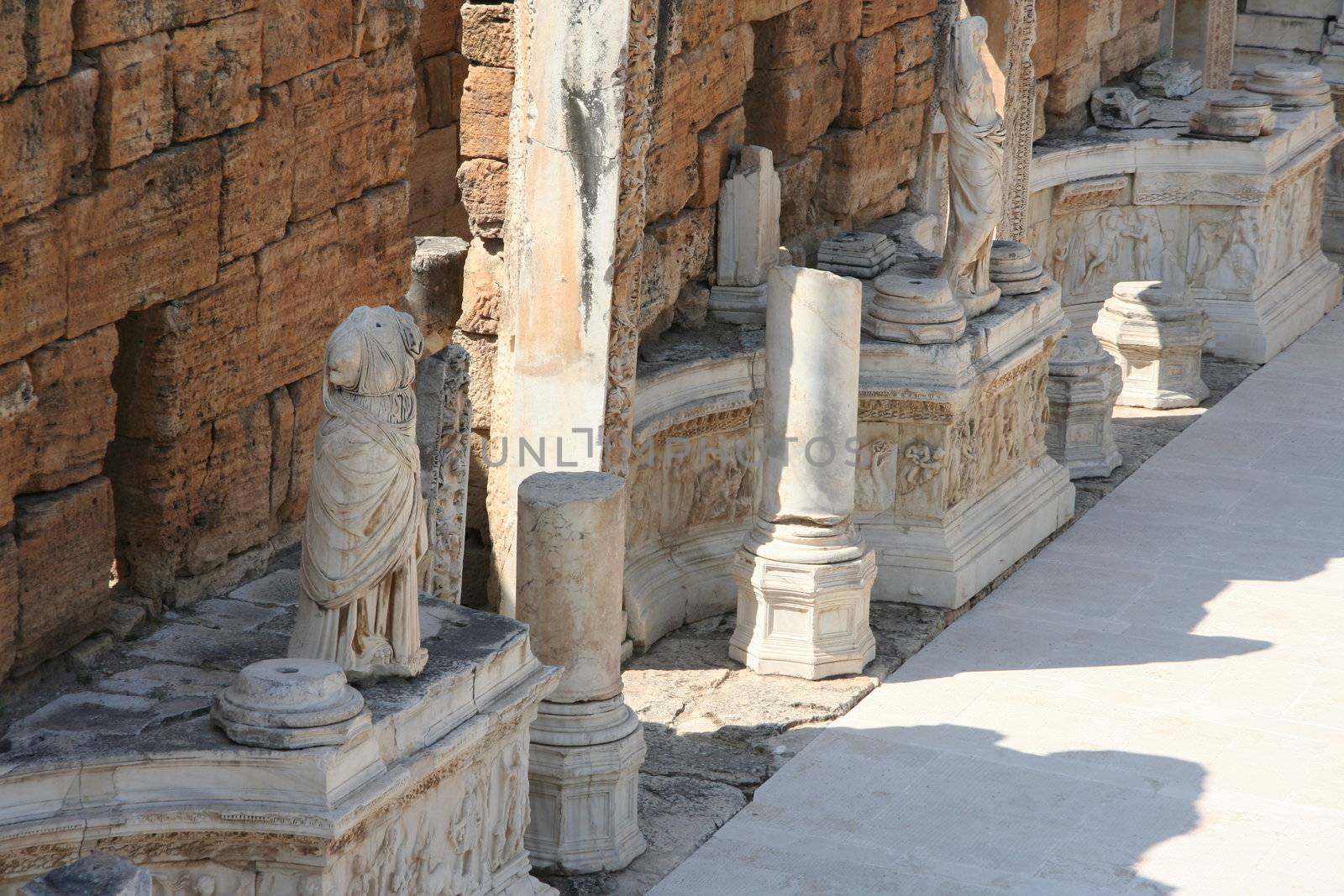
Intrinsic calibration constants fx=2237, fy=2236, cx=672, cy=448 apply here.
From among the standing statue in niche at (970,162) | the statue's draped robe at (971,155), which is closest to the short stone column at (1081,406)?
the standing statue in niche at (970,162)

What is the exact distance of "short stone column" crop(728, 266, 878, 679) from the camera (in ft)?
31.9

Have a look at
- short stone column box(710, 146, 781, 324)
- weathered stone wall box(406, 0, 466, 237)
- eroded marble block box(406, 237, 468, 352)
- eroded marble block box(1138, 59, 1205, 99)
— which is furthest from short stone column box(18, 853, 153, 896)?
eroded marble block box(1138, 59, 1205, 99)

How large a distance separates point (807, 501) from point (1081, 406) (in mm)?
3492

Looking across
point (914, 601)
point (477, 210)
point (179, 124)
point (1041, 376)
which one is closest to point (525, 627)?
point (179, 124)

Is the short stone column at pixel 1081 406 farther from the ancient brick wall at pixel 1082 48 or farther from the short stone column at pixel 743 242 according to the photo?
the ancient brick wall at pixel 1082 48

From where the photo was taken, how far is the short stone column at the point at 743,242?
36.3 ft

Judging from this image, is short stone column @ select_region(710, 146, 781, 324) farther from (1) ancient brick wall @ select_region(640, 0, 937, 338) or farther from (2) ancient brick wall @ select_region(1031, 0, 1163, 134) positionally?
(2) ancient brick wall @ select_region(1031, 0, 1163, 134)

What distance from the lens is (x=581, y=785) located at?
318 inches

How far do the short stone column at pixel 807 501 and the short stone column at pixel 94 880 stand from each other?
4574mm

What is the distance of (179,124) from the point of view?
7.60m

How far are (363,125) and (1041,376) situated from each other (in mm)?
4550

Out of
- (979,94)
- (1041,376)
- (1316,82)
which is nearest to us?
(979,94)

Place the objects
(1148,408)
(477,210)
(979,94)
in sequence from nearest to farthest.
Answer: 1. (477,210)
2. (979,94)
3. (1148,408)

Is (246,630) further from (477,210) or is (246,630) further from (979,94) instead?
(979,94)
